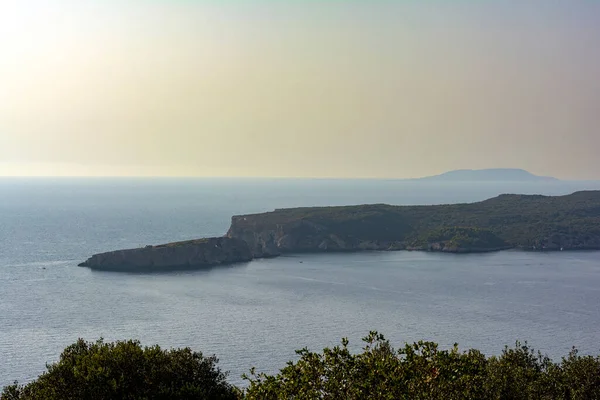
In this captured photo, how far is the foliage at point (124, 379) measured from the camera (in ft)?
126

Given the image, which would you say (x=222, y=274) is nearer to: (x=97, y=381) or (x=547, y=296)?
(x=547, y=296)

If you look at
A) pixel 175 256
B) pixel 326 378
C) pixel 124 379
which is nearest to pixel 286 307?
pixel 175 256

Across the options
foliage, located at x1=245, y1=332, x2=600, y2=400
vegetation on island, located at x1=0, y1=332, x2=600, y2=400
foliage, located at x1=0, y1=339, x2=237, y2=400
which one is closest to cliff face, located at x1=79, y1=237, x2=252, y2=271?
vegetation on island, located at x1=0, y1=332, x2=600, y2=400

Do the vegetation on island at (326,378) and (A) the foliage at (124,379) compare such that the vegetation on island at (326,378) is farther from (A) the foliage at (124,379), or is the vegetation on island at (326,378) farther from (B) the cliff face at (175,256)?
(B) the cliff face at (175,256)

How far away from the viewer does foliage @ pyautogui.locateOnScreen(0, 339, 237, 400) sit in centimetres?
3838

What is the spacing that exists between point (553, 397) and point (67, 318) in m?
86.8

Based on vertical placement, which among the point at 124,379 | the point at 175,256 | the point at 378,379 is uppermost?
the point at 378,379

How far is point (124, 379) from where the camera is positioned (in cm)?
3934

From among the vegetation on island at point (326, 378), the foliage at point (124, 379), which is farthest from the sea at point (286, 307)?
the vegetation on island at point (326, 378)

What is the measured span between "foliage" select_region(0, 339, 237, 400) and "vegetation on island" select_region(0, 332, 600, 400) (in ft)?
0.19

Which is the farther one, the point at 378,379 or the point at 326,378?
the point at 326,378

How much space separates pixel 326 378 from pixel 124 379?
12311mm

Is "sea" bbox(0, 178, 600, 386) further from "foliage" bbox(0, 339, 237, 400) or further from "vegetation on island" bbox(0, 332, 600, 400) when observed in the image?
"vegetation on island" bbox(0, 332, 600, 400)

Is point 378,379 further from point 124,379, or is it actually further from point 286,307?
point 286,307
